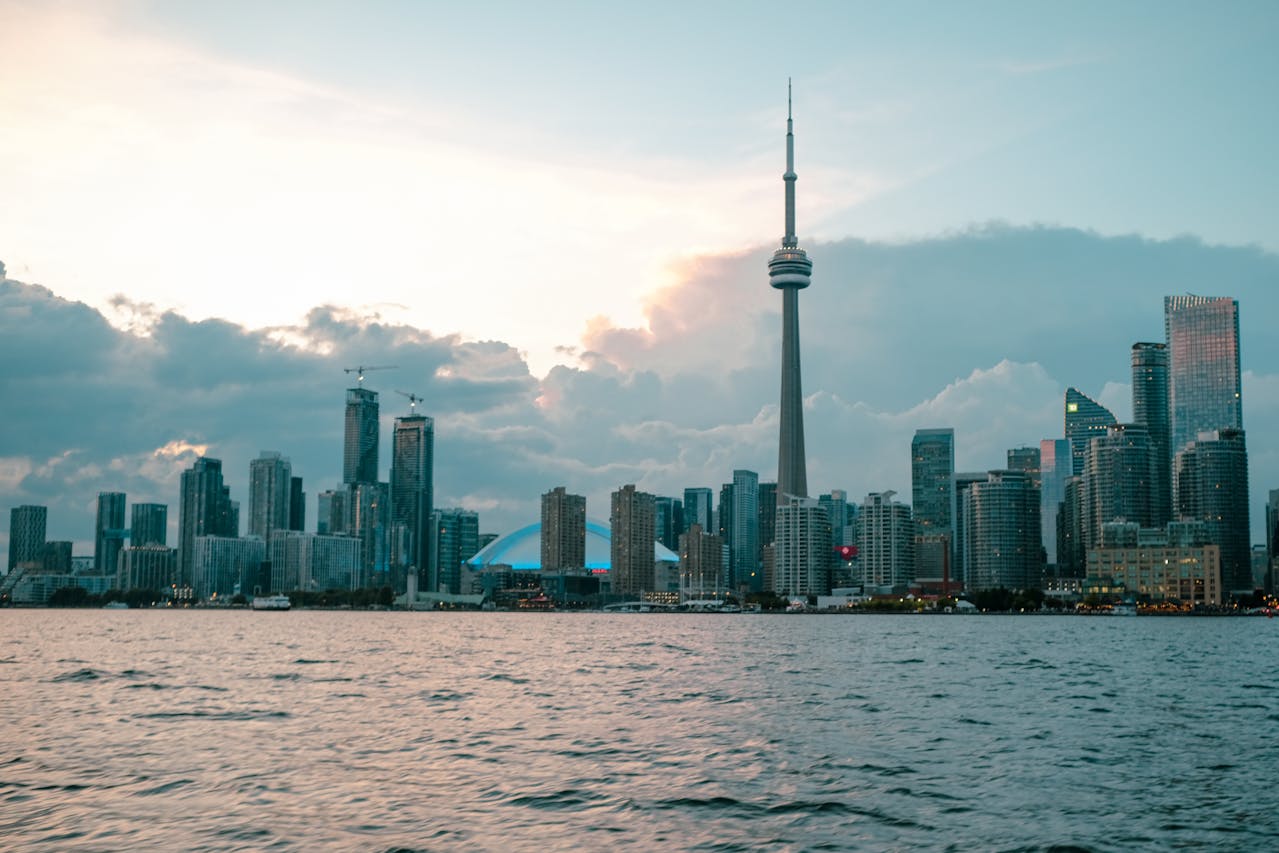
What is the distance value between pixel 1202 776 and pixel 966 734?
11345mm

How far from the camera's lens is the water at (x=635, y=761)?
98.4 ft

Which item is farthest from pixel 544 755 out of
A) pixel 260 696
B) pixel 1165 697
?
pixel 1165 697

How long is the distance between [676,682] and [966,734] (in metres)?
30.5

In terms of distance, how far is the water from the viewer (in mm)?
30000

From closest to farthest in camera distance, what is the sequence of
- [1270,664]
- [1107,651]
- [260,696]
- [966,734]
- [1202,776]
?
[1202,776] → [966,734] → [260,696] → [1270,664] → [1107,651]

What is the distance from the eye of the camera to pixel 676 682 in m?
77.2

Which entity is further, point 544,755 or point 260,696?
point 260,696

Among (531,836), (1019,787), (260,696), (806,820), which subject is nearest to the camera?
(531,836)

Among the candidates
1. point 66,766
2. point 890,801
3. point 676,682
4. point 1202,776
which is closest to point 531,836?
point 890,801

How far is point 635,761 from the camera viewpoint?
136 feet

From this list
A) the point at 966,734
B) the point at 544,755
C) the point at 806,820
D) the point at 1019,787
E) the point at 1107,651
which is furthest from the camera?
the point at 1107,651

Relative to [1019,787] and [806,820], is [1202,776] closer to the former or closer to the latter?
[1019,787]

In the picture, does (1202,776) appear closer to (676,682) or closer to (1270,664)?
(676,682)

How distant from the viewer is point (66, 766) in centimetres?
3953
